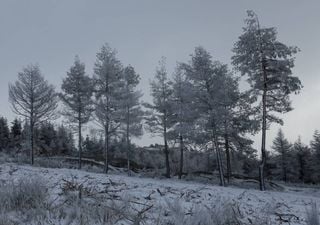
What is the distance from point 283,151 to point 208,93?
118 feet

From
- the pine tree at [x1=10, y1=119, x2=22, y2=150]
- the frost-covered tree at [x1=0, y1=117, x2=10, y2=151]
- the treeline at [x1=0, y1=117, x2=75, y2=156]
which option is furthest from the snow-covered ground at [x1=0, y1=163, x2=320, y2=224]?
the pine tree at [x1=10, y1=119, x2=22, y2=150]

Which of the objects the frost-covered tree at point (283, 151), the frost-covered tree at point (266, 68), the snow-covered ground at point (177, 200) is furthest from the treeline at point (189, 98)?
the frost-covered tree at point (283, 151)

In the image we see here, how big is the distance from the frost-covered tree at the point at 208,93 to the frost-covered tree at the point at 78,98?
11.1 meters

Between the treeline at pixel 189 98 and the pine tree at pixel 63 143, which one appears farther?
the pine tree at pixel 63 143

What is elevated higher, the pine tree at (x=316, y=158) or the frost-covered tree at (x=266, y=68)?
the frost-covered tree at (x=266, y=68)

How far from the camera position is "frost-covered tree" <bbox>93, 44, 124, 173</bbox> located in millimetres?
29906

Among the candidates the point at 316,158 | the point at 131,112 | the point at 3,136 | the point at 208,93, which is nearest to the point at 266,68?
the point at 208,93

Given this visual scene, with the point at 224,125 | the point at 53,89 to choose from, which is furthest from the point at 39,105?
the point at 224,125

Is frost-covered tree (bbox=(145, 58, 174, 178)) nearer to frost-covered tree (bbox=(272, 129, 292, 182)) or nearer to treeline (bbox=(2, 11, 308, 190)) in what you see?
treeline (bbox=(2, 11, 308, 190))

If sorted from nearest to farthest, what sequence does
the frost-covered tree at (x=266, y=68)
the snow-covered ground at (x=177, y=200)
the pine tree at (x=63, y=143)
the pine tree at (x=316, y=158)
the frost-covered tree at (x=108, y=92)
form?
the snow-covered ground at (x=177, y=200)
the frost-covered tree at (x=266, y=68)
the frost-covered tree at (x=108, y=92)
the pine tree at (x=316, y=158)
the pine tree at (x=63, y=143)

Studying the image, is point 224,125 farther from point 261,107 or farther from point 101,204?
point 101,204

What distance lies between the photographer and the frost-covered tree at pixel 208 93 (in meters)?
24.4

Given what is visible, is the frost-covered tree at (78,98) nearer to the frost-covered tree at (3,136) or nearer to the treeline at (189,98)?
the treeline at (189,98)

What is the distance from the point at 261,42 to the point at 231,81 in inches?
314
